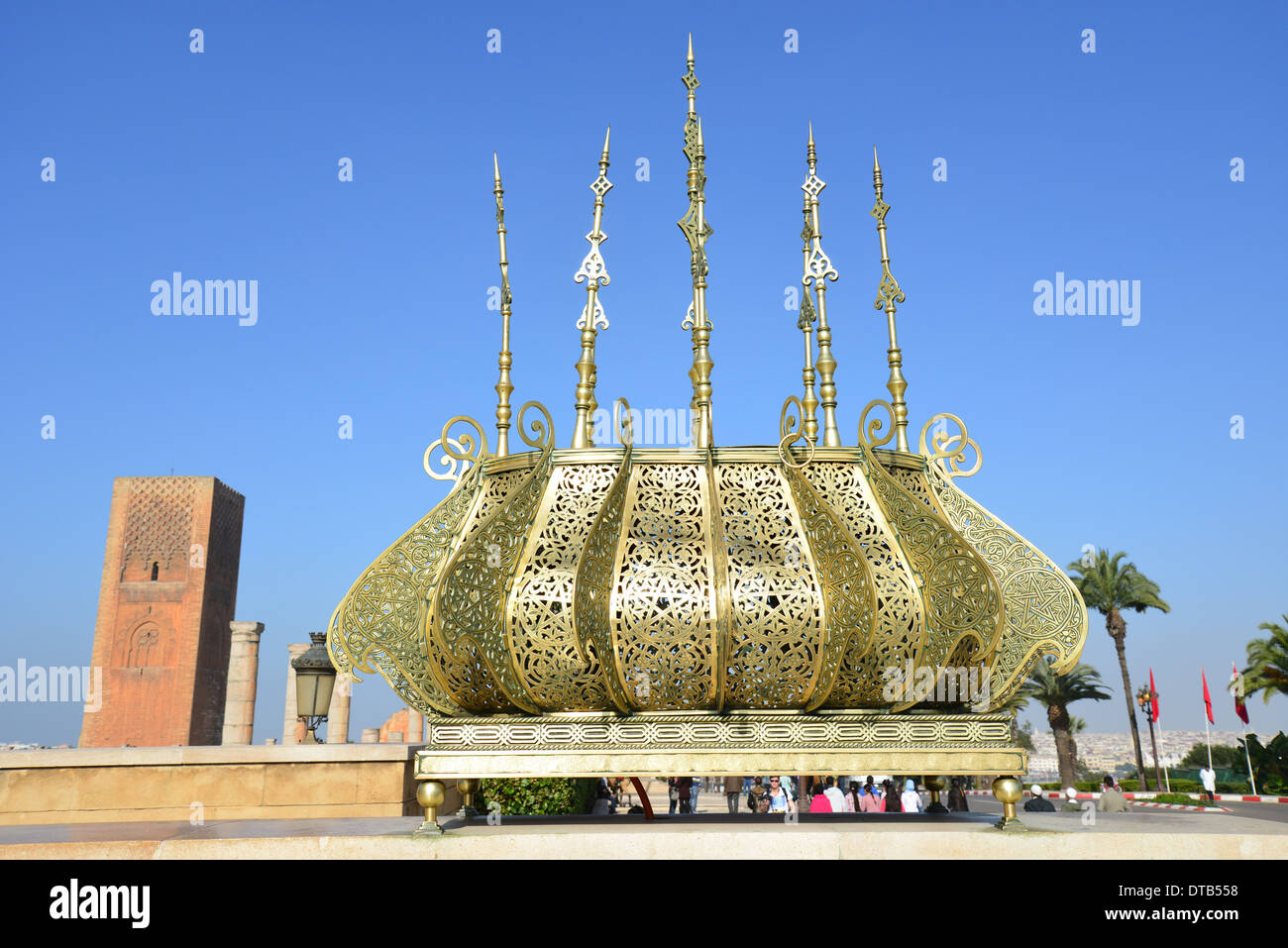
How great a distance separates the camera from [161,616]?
38250 millimetres

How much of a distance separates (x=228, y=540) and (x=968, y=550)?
40.0 metres

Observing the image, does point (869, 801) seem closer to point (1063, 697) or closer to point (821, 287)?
point (821, 287)

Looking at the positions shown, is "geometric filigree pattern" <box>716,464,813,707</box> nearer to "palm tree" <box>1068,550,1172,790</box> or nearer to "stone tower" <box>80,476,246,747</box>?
"palm tree" <box>1068,550,1172,790</box>

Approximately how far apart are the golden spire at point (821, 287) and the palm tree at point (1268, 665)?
923 inches

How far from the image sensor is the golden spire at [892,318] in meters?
6.64

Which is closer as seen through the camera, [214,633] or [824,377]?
[824,377]

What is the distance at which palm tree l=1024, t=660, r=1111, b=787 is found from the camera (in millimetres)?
26922

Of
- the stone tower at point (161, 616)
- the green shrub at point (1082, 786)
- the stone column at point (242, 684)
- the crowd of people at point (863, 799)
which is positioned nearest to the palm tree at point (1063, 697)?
the green shrub at point (1082, 786)

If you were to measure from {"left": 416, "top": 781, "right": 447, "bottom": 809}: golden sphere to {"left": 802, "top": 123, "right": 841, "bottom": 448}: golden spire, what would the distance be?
3.14 metres

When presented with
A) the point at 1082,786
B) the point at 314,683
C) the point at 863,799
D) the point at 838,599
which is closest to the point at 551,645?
the point at 838,599
